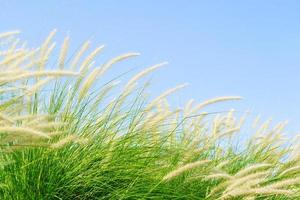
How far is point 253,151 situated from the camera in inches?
186

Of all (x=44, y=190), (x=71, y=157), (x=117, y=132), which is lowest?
(x=44, y=190)

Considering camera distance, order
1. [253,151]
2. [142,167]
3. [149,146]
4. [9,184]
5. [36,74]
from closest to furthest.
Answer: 1. [36,74]
2. [9,184]
3. [142,167]
4. [149,146]
5. [253,151]

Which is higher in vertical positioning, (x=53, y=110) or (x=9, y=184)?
(x=53, y=110)

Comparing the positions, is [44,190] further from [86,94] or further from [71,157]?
[86,94]

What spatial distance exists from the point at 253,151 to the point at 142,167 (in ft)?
4.46

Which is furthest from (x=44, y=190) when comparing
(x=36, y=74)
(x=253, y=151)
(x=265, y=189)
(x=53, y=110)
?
(x=253, y=151)

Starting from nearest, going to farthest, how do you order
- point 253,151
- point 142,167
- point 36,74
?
point 36,74, point 142,167, point 253,151

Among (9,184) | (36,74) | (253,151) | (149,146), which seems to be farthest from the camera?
(253,151)

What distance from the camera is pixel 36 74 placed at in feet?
8.66

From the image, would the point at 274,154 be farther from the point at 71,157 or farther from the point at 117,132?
the point at 71,157

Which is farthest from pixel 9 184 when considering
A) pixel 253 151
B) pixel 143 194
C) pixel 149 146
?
pixel 253 151

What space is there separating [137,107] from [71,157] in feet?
2.41

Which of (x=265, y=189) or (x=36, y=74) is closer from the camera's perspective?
(x=36, y=74)

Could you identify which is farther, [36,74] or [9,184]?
[9,184]
